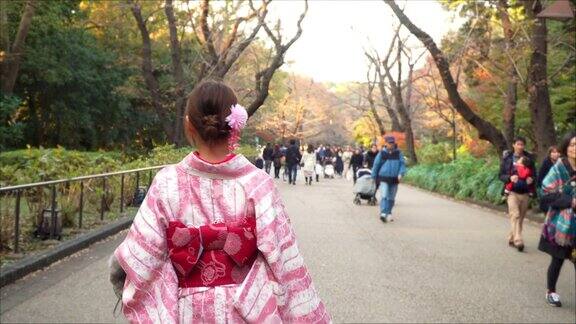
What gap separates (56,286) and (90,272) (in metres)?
0.85

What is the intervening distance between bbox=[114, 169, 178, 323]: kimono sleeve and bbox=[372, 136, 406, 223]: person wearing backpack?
10977mm

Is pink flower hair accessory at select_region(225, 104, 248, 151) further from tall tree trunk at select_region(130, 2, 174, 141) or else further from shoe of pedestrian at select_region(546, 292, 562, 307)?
→ tall tree trunk at select_region(130, 2, 174, 141)

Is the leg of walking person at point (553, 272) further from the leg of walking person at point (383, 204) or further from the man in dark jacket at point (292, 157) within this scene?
the man in dark jacket at point (292, 157)

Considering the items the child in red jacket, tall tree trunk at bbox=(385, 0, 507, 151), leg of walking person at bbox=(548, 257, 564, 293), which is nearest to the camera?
leg of walking person at bbox=(548, 257, 564, 293)

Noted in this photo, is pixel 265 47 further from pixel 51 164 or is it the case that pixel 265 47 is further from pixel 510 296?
pixel 510 296

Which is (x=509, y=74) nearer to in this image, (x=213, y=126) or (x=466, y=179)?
(x=466, y=179)

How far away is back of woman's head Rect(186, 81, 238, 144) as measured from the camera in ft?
8.45

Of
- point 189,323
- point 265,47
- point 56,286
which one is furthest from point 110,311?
point 265,47

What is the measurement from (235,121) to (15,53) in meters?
21.9

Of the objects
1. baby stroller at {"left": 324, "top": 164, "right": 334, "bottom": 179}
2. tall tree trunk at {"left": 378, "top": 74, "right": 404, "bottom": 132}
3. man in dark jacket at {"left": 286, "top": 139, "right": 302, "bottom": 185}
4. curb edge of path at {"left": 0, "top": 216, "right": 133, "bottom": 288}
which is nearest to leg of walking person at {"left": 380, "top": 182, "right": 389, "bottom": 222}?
curb edge of path at {"left": 0, "top": 216, "right": 133, "bottom": 288}

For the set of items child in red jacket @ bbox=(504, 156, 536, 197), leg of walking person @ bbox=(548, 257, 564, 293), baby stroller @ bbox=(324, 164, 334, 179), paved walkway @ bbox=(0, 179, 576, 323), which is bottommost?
baby stroller @ bbox=(324, 164, 334, 179)

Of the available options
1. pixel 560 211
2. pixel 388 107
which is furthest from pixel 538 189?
pixel 388 107

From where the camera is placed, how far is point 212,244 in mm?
2500

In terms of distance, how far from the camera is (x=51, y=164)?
478 inches
